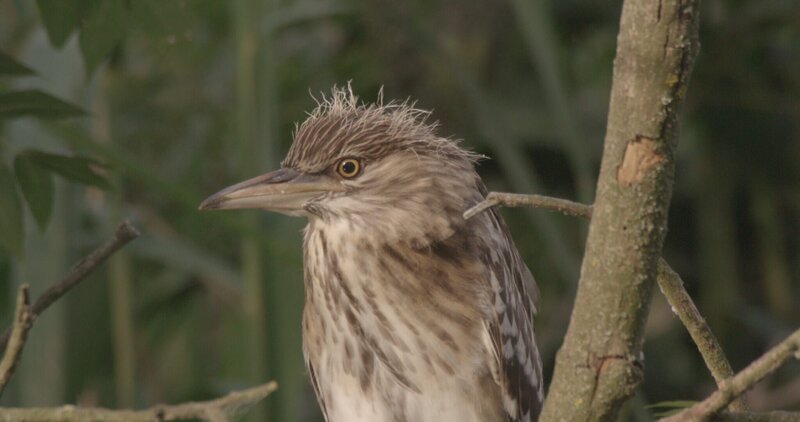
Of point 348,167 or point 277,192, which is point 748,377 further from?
point 348,167

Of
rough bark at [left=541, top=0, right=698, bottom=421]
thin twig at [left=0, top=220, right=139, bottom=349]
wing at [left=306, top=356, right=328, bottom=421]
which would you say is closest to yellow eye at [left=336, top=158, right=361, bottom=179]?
wing at [left=306, top=356, right=328, bottom=421]

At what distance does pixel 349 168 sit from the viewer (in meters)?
2.89

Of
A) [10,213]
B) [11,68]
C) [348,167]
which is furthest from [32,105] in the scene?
[348,167]

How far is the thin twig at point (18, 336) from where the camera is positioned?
5.26 ft

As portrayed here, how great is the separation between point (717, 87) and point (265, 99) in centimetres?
230

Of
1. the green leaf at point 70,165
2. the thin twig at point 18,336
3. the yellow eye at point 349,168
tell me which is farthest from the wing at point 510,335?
the thin twig at point 18,336

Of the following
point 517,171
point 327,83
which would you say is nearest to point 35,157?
point 517,171

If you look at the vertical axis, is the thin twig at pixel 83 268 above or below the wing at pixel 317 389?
above

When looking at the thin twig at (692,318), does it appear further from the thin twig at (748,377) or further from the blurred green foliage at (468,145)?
the blurred green foliage at (468,145)

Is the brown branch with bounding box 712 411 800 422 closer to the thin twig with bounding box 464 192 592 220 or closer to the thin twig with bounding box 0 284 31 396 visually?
the thin twig with bounding box 464 192 592 220

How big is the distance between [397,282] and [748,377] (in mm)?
1396

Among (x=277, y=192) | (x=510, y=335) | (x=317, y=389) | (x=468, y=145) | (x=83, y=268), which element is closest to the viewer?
(x=83, y=268)

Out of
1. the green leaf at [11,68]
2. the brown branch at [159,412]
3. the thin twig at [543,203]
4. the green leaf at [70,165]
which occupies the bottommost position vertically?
the brown branch at [159,412]

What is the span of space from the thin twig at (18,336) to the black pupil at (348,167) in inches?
51.8
